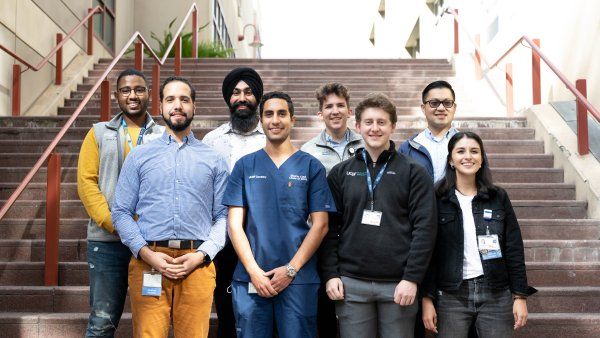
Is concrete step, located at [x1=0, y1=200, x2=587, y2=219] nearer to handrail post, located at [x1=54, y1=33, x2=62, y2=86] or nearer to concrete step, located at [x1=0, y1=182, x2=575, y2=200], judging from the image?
concrete step, located at [x1=0, y1=182, x2=575, y2=200]

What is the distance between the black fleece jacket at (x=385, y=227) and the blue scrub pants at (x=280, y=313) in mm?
181

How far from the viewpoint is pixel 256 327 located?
9.96ft

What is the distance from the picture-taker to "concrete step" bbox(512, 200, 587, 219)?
5695 mm

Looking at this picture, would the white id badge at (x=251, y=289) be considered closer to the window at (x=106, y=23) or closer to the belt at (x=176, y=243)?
the belt at (x=176, y=243)

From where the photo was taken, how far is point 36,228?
546 cm

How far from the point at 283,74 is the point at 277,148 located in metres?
7.64

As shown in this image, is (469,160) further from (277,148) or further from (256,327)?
(256,327)

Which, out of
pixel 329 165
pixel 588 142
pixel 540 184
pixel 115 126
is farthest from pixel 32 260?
pixel 588 142

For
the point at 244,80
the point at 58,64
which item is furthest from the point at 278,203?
the point at 58,64

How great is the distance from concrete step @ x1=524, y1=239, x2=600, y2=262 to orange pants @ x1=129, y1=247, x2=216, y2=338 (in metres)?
3.12

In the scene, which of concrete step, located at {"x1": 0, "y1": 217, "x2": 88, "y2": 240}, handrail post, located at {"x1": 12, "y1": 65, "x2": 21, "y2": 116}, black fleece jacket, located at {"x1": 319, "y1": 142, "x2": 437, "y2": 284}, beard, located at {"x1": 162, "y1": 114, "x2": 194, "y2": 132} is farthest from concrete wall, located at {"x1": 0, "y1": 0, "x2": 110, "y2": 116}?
black fleece jacket, located at {"x1": 319, "y1": 142, "x2": 437, "y2": 284}

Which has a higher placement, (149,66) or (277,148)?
(149,66)

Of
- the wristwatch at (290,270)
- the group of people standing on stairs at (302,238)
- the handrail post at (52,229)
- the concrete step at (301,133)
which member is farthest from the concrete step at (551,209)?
the handrail post at (52,229)

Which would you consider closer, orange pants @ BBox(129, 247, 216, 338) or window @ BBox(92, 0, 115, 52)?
orange pants @ BBox(129, 247, 216, 338)
